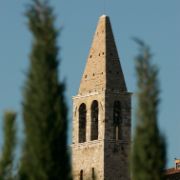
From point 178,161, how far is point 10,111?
3954 centimetres

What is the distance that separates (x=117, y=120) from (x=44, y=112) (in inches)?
1304

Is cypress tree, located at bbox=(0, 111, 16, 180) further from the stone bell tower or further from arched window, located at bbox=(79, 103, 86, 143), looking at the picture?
arched window, located at bbox=(79, 103, 86, 143)

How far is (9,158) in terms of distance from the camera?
2734 cm

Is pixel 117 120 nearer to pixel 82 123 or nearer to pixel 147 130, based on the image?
pixel 82 123

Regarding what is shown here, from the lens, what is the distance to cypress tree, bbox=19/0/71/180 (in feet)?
82.6

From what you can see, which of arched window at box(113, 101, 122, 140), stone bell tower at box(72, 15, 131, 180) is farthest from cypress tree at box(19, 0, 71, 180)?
arched window at box(113, 101, 122, 140)

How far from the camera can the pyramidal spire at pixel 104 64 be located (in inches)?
2283

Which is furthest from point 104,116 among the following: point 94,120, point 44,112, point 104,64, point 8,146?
point 44,112

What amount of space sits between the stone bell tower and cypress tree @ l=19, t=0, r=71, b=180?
3160 cm

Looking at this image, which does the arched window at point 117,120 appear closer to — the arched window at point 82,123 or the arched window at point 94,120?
the arched window at point 94,120

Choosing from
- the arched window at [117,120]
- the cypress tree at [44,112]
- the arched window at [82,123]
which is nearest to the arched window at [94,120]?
the arched window at [82,123]

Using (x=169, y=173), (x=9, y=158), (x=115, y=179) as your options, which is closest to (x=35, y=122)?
(x=9, y=158)

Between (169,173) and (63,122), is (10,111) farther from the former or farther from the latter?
(169,173)

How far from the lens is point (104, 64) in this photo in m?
57.9
